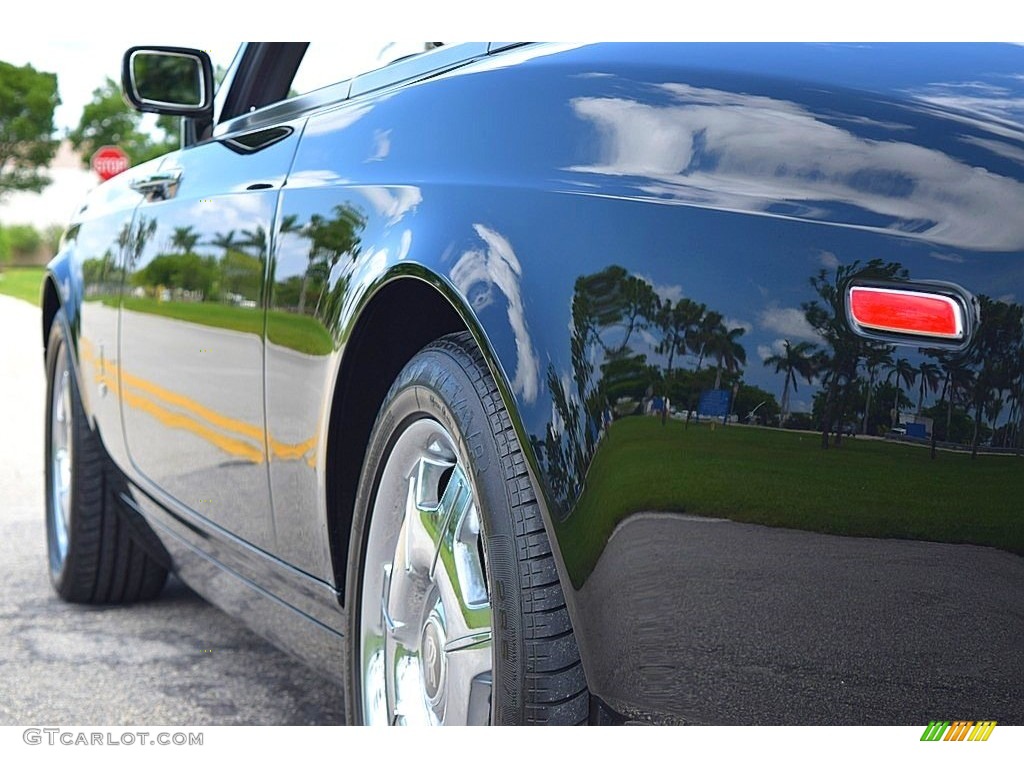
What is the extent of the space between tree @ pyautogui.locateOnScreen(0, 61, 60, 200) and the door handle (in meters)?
9.69

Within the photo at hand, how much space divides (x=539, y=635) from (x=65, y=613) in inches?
113

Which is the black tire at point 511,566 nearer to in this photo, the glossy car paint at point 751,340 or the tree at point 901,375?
the glossy car paint at point 751,340

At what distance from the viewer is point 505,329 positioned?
1656 millimetres

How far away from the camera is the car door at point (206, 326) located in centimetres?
250

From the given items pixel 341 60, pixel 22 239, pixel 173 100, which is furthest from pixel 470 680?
pixel 22 239

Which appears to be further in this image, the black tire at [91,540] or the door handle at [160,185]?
the black tire at [91,540]

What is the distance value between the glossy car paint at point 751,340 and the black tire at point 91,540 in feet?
7.35

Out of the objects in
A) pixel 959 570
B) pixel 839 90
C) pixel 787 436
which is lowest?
pixel 959 570

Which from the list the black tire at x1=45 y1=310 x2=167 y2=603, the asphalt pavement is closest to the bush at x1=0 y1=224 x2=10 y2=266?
the asphalt pavement

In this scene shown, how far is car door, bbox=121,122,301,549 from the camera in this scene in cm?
250

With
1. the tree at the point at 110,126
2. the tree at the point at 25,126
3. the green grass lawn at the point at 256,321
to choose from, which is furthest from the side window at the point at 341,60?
the tree at the point at 110,126

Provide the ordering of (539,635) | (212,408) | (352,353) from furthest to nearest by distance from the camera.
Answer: (212,408), (352,353), (539,635)

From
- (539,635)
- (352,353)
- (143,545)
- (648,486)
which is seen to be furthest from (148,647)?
(648,486)

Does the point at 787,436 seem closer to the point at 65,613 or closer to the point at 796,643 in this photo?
the point at 796,643
